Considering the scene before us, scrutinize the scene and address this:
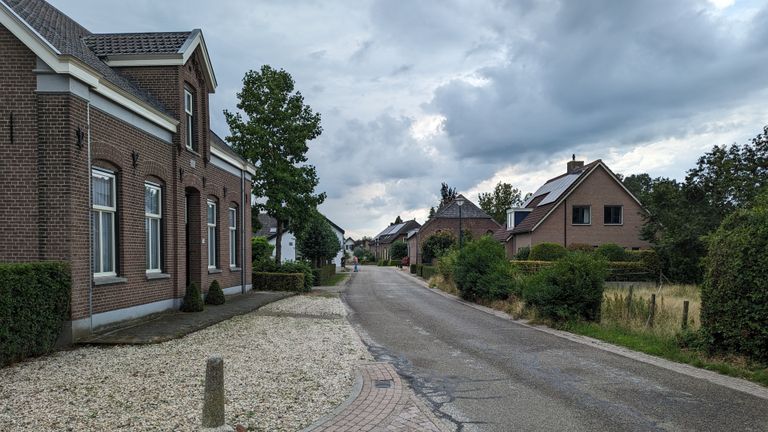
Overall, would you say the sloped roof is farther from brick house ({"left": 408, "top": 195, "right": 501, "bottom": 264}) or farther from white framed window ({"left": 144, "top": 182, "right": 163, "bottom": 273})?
brick house ({"left": 408, "top": 195, "right": 501, "bottom": 264})

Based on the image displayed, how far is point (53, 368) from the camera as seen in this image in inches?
301

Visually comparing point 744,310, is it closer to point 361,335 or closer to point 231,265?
point 361,335

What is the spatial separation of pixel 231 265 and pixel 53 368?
1317 centimetres

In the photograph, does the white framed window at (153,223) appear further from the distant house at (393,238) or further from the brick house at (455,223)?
the distant house at (393,238)

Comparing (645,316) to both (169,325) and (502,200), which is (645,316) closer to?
(169,325)

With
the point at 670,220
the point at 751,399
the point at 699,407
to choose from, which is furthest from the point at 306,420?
the point at 670,220

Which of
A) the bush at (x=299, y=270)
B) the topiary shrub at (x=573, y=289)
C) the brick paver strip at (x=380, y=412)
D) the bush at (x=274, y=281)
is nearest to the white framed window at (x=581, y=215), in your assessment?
the bush at (x=299, y=270)

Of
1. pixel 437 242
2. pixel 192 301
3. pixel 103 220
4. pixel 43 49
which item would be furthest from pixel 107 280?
pixel 437 242

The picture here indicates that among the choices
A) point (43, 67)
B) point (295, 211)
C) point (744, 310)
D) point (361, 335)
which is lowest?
point (361, 335)

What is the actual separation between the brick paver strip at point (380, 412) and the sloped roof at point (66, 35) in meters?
8.01

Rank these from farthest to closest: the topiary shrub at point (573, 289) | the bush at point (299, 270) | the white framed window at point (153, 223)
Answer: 1. the bush at point (299, 270)
2. the topiary shrub at point (573, 289)
3. the white framed window at point (153, 223)

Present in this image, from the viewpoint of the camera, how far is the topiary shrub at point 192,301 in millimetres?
14367

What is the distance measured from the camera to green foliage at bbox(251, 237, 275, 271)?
1049 inches

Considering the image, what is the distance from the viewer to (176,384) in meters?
6.93
